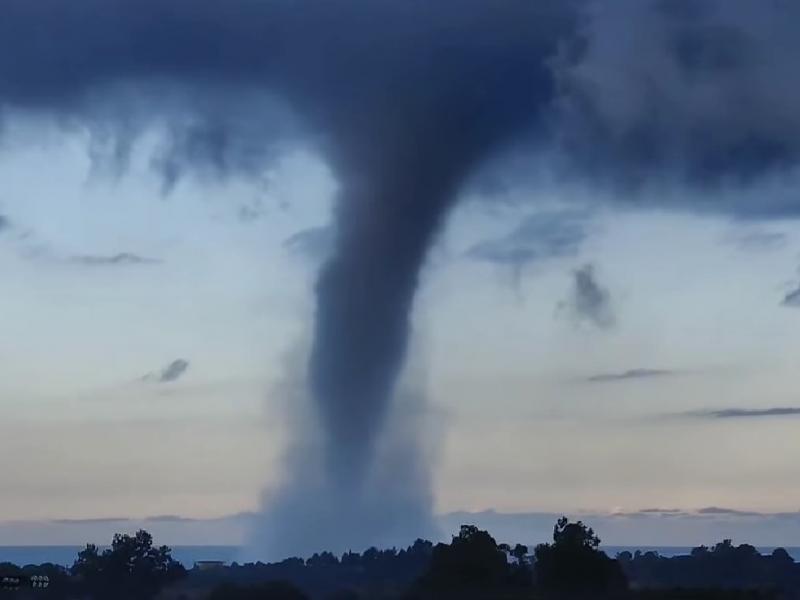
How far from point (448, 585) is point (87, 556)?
5859 centimetres

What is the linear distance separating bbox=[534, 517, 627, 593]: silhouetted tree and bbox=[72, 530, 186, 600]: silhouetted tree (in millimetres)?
40207

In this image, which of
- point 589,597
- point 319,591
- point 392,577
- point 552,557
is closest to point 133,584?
point 319,591

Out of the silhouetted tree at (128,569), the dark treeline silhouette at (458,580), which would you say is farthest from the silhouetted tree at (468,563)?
the silhouetted tree at (128,569)

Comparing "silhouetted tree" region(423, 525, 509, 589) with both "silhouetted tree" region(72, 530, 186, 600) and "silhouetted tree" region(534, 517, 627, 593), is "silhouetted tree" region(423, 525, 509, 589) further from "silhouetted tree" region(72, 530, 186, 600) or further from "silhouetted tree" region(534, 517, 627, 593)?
"silhouetted tree" region(72, 530, 186, 600)

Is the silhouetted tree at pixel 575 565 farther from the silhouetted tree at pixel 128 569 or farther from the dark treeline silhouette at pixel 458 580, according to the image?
the silhouetted tree at pixel 128 569

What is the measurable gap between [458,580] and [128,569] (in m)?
44.8

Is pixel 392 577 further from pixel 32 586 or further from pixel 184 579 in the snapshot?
pixel 32 586

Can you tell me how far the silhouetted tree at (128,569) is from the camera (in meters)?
166

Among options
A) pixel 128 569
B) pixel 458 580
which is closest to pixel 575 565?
pixel 458 580

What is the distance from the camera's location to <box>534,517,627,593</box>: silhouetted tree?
142750 mm

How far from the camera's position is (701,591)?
13200 centimetres

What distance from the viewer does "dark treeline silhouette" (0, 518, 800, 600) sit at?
134 meters

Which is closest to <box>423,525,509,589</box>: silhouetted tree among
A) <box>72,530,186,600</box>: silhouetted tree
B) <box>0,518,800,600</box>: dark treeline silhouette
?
<box>0,518,800,600</box>: dark treeline silhouette

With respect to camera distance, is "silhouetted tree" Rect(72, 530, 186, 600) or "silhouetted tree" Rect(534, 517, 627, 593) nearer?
"silhouetted tree" Rect(534, 517, 627, 593)
